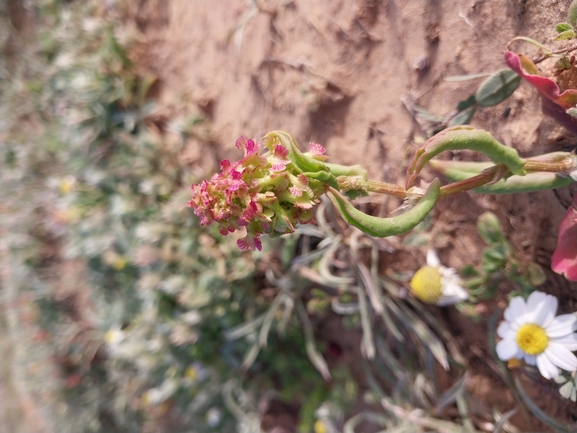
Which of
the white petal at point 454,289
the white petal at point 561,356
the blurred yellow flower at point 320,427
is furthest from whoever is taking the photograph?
the blurred yellow flower at point 320,427

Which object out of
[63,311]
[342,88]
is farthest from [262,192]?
[63,311]

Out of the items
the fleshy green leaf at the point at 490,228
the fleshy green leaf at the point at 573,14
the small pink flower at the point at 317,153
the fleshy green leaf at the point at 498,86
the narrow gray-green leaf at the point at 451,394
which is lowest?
the narrow gray-green leaf at the point at 451,394

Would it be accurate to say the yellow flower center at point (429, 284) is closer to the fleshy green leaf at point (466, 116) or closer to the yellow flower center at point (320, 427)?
the fleshy green leaf at point (466, 116)

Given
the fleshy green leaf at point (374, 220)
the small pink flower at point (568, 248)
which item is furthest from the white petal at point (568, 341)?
the fleshy green leaf at point (374, 220)

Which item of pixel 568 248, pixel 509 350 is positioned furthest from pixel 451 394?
pixel 568 248

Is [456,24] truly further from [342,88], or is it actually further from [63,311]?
[63,311]

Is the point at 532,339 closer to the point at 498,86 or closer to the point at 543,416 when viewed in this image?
the point at 543,416
